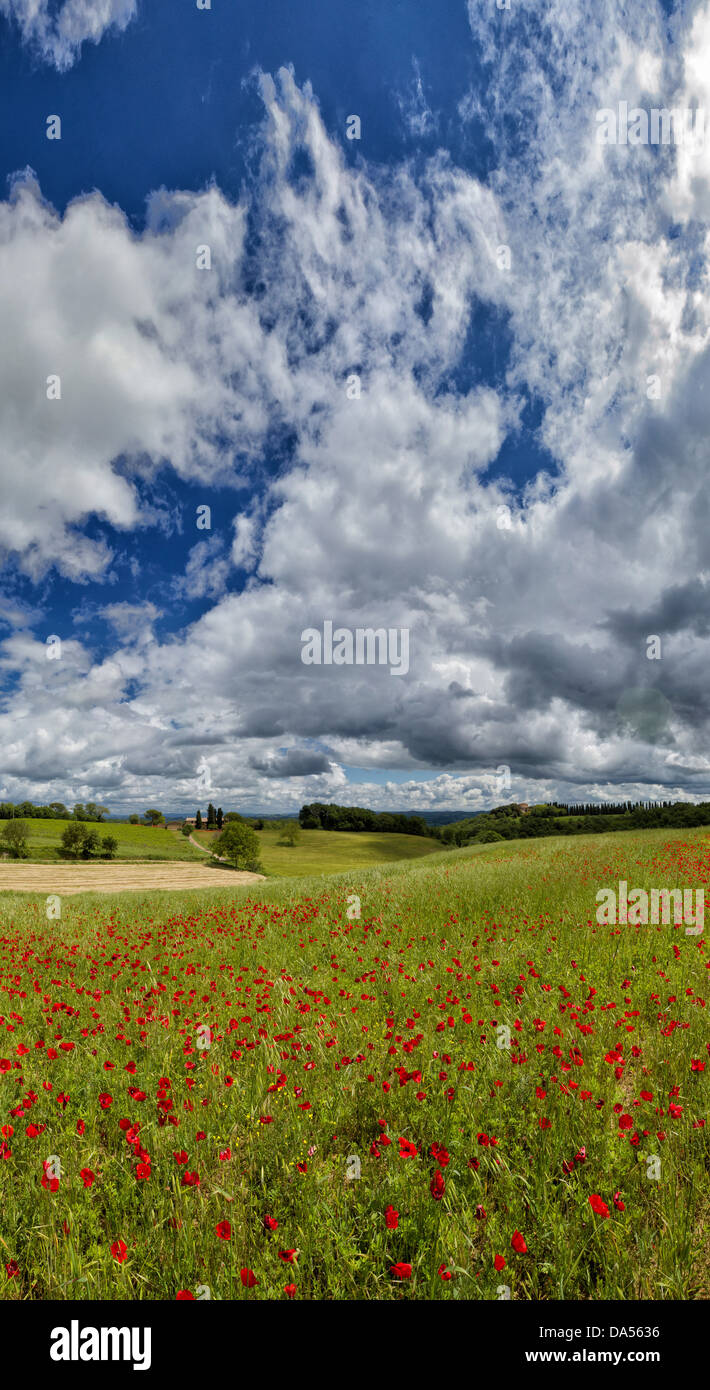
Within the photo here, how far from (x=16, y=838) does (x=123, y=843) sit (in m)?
15.9

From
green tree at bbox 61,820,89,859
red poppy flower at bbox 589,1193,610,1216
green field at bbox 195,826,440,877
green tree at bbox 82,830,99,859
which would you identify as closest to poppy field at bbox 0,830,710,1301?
red poppy flower at bbox 589,1193,610,1216

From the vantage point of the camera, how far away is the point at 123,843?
84688mm

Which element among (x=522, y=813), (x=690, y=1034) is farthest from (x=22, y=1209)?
(x=522, y=813)

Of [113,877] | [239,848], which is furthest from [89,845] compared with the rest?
[113,877]

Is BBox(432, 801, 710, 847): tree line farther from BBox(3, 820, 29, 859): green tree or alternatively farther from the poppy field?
BBox(3, 820, 29, 859): green tree

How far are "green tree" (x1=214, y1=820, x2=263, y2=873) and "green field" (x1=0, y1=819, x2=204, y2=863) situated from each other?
10.3 m

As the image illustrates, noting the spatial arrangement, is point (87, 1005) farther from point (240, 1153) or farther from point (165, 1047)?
point (240, 1153)

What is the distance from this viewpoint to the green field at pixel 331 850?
7762 centimetres

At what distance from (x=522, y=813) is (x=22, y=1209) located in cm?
10512

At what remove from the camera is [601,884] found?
12930 millimetres

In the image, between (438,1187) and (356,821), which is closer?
(438,1187)

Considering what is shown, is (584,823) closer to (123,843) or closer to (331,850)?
(331,850)

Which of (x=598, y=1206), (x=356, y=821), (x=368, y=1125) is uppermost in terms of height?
(x=598, y=1206)
